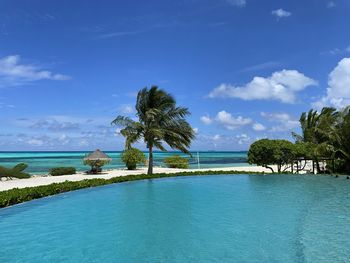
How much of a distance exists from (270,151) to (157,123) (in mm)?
7981

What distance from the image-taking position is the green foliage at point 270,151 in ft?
80.8

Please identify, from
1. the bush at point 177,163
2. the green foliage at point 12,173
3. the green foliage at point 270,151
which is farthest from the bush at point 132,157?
the green foliage at point 12,173

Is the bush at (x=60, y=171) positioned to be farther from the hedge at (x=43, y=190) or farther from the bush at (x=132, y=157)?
the hedge at (x=43, y=190)

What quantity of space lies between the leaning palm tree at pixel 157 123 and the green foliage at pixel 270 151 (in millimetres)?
4890

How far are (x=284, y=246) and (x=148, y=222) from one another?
383 centimetres

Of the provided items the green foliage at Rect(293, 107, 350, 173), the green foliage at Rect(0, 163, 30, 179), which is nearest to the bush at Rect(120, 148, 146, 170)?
the green foliage at Rect(0, 163, 30, 179)

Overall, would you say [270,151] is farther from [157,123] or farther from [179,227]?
[179,227]

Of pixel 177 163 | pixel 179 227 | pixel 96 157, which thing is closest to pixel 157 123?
pixel 96 157

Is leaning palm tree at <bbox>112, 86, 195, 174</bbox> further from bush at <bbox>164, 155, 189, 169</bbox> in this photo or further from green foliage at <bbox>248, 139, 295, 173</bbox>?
bush at <bbox>164, 155, 189, 169</bbox>

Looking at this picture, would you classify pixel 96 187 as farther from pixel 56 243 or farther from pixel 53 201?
pixel 56 243

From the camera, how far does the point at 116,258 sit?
272 inches

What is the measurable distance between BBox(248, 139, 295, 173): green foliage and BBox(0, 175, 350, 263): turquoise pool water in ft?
28.6

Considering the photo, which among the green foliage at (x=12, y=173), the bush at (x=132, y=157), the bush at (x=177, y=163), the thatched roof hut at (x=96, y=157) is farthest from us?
the bush at (x=177, y=163)

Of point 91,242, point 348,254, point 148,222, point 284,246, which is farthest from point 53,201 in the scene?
point 348,254
